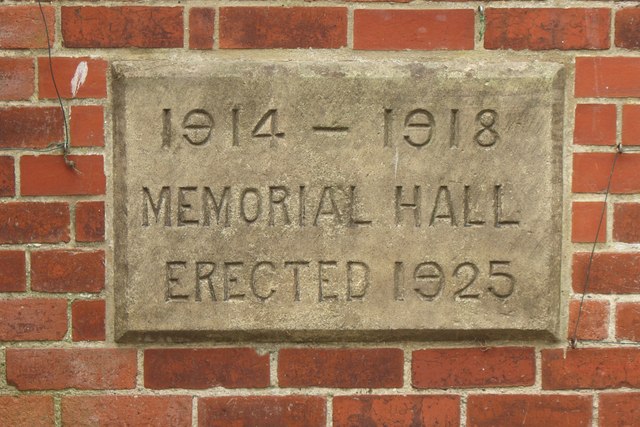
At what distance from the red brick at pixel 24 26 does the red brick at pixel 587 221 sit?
114 cm

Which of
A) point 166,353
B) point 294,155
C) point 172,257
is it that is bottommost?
point 166,353

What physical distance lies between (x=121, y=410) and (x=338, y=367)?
0.46 m

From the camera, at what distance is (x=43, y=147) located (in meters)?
1.68

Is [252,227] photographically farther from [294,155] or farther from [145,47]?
[145,47]

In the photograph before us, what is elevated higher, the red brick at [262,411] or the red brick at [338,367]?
the red brick at [338,367]

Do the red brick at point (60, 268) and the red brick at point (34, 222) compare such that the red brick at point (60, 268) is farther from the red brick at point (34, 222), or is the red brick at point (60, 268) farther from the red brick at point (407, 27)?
the red brick at point (407, 27)

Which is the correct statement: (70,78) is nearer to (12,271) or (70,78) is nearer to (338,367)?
(12,271)

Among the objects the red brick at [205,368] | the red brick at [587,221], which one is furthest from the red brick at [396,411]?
the red brick at [587,221]

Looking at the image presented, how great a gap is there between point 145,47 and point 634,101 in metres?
1.01

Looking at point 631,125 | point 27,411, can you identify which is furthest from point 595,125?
point 27,411

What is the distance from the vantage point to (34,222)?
1.68 meters

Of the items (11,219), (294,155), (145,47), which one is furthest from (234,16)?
(11,219)

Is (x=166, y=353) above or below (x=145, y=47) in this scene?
below

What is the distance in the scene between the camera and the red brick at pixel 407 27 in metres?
1.68
